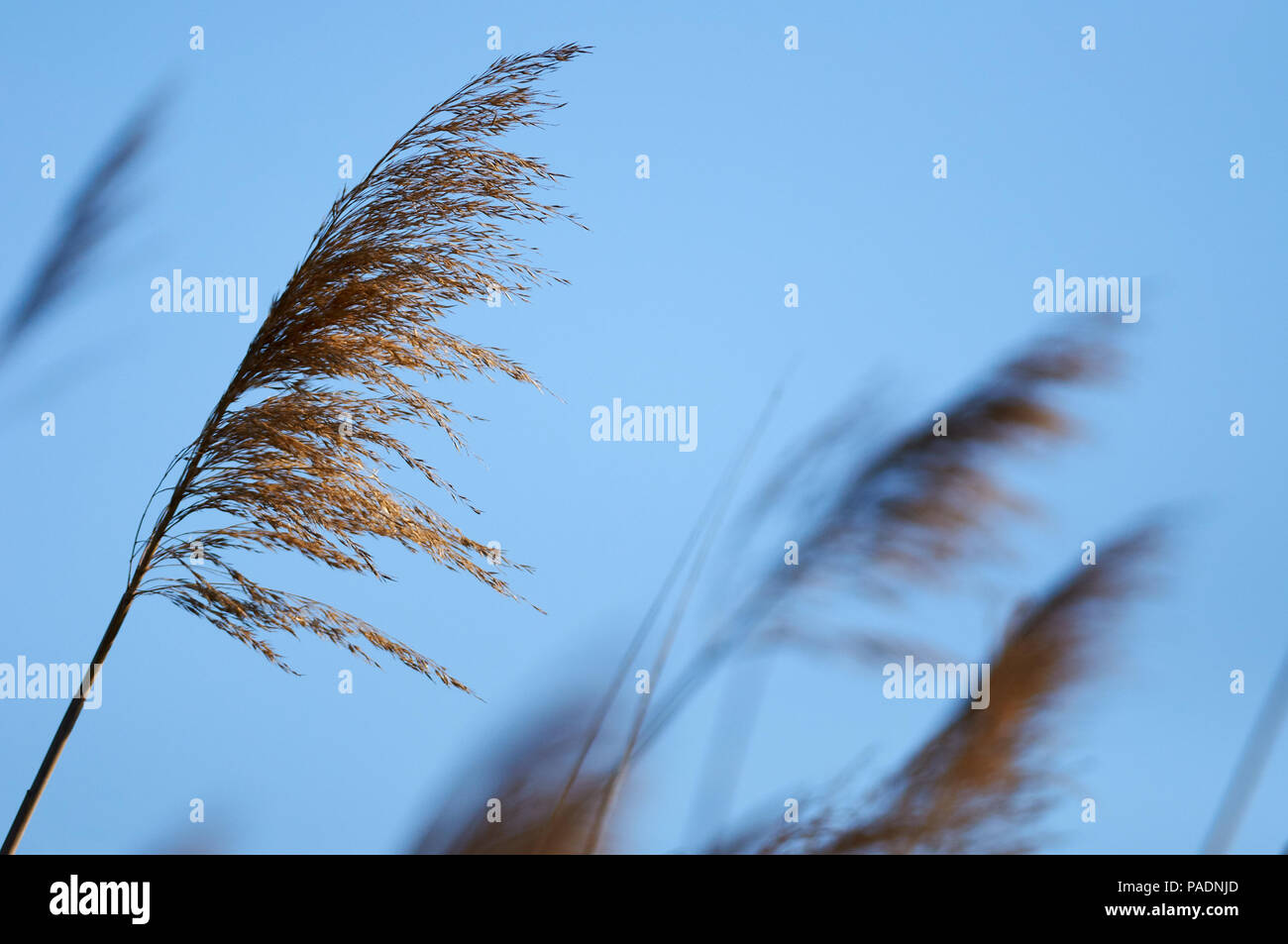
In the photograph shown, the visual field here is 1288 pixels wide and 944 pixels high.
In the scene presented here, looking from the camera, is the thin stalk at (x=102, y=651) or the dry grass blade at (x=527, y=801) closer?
the dry grass blade at (x=527, y=801)

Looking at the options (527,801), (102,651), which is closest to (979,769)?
(527,801)

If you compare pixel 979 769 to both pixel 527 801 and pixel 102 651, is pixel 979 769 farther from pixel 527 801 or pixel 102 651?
pixel 102 651

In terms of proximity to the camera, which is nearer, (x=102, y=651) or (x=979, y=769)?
(x=979, y=769)

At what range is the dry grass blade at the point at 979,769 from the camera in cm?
165

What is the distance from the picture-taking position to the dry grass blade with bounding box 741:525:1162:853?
1.65m

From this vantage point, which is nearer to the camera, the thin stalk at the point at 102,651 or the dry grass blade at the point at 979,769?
the dry grass blade at the point at 979,769

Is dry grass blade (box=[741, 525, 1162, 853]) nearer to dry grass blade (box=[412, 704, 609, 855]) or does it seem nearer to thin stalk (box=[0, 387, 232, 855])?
dry grass blade (box=[412, 704, 609, 855])

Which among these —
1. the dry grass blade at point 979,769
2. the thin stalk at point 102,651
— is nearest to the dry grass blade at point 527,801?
the dry grass blade at point 979,769

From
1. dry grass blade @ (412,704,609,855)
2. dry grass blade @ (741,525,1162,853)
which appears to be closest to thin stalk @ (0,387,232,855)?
dry grass blade @ (412,704,609,855)

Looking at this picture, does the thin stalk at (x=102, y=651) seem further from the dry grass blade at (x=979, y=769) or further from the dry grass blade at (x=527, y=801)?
the dry grass blade at (x=979, y=769)

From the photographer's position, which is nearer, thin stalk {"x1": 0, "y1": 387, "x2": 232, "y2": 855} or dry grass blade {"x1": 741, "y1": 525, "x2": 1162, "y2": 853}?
dry grass blade {"x1": 741, "y1": 525, "x2": 1162, "y2": 853}

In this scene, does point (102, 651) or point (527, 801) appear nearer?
point (527, 801)

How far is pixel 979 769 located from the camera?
1.68m
